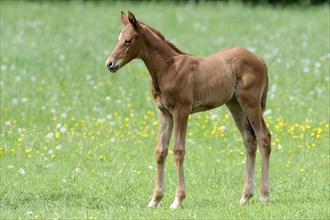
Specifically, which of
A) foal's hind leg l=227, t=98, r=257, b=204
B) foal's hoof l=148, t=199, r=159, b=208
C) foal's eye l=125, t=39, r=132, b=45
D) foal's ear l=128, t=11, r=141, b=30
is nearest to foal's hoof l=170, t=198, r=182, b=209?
foal's hoof l=148, t=199, r=159, b=208

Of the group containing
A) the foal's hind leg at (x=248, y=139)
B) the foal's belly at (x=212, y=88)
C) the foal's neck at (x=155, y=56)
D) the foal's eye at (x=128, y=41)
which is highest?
the foal's eye at (x=128, y=41)

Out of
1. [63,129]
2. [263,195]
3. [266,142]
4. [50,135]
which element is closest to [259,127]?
[266,142]

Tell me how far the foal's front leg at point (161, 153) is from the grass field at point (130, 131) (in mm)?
142

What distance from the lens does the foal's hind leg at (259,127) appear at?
345 inches

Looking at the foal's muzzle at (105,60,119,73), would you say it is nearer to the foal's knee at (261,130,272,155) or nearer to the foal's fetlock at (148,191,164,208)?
the foal's fetlock at (148,191,164,208)

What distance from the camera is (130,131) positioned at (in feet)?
41.4

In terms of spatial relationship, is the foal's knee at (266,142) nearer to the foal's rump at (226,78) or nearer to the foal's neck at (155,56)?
the foal's rump at (226,78)

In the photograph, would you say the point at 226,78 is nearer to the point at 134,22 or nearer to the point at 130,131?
the point at 134,22

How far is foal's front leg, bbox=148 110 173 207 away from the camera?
858 centimetres

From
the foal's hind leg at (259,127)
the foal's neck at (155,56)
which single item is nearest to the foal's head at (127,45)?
the foal's neck at (155,56)

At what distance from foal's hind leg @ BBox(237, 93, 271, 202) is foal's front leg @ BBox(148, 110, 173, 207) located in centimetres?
80

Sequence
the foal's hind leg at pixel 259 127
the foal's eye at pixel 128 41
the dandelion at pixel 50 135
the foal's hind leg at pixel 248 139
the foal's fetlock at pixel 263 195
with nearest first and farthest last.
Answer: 1. the foal's eye at pixel 128 41
2. the foal's hind leg at pixel 259 127
3. the foal's fetlock at pixel 263 195
4. the foal's hind leg at pixel 248 139
5. the dandelion at pixel 50 135

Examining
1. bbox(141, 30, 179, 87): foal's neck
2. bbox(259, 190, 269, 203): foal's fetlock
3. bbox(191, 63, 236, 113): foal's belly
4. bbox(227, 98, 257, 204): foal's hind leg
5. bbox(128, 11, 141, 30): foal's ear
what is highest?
bbox(128, 11, 141, 30): foal's ear

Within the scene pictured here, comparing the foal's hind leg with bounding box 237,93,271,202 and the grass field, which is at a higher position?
the foal's hind leg with bounding box 237,93,271,202
